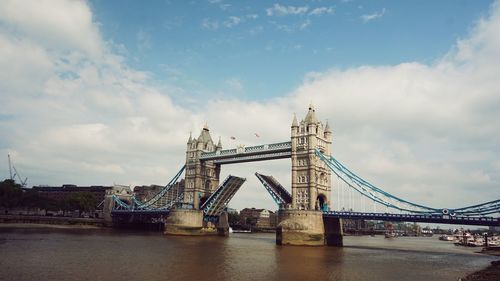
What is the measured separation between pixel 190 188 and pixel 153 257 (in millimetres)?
53627

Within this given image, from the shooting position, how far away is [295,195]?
2800 inches

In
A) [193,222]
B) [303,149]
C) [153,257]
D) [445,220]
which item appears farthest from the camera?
[193,222]

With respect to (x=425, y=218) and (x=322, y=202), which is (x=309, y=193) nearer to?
(x=322, y=202)

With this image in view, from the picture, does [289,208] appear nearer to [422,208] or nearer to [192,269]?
[422,208]

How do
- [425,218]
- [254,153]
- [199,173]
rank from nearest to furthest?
[425,218], [254,153], [199,173]

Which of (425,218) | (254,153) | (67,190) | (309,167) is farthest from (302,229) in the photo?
(67,190)

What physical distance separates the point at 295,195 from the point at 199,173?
30578 millimetres

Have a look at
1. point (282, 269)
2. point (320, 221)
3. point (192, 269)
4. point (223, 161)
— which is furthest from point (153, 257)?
point (223, 161)

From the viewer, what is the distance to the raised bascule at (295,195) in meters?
63.0

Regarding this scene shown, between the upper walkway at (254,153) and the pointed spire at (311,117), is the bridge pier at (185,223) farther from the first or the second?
the pointed spire at (311,117)

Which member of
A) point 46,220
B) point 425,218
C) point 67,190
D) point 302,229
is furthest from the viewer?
point 67,190

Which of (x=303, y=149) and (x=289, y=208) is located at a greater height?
(x=303, y=149)

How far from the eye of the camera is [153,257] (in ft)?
133

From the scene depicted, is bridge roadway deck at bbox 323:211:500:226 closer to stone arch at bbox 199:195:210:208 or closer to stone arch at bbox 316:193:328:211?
stone arch at bbox 316:193:328:211
